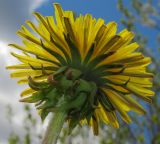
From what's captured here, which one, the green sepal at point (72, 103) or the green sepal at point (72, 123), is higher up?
the green sepal at point (72, 103)

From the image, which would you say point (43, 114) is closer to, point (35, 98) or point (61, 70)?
point (35, 98)

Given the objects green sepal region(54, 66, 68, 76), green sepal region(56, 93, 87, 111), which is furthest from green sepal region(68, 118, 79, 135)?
green sepal region(54, 66, 68, 76)

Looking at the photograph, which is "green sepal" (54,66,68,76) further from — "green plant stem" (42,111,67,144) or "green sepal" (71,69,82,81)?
"green plant stem" (42,111,67,144)

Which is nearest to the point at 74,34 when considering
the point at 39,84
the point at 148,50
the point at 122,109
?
the point at 39,84

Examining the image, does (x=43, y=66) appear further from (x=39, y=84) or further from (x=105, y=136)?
(x=105, y=136)

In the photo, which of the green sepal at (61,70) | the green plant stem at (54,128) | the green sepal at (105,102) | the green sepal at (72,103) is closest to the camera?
the green plant stem at (54,128)

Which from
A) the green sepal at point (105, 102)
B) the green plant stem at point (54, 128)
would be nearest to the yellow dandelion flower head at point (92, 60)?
the green sepal at point (105, 102)

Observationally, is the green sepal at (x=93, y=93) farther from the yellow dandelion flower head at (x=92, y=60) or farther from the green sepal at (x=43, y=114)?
the green sepal at (x=43, y=114)
